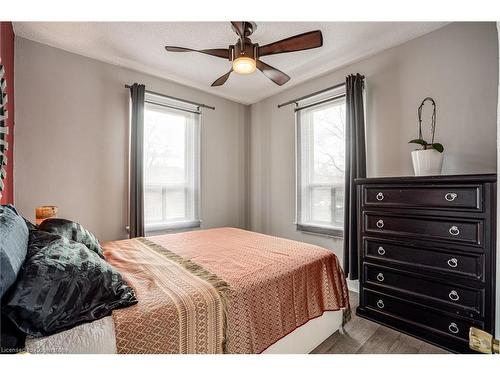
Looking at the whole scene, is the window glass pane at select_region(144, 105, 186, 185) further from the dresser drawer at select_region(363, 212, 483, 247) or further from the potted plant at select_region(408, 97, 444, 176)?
A: the potted plant at select_region(408, 97, 444, 176)

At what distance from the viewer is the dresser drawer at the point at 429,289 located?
1594 millimetres

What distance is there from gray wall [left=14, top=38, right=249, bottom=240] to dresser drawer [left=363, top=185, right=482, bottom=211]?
2774mm

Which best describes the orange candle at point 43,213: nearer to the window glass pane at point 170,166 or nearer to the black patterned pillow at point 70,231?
the black patterned pillow at point 70,231

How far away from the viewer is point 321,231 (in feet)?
10.2

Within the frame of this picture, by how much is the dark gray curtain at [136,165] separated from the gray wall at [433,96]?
200 centimetres

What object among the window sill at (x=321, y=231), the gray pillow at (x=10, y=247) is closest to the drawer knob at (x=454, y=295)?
the window sill at (x=321, y=231)

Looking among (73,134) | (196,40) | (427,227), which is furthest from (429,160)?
(73,134)

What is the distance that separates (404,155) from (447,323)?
1517mm

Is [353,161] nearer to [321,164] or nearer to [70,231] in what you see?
[321,164]

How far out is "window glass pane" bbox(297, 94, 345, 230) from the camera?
3.00 m

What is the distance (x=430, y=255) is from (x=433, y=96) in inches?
60.0

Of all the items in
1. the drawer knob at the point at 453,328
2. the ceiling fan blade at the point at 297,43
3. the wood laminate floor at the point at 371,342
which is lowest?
the wood laminate floor at the point at 371,342

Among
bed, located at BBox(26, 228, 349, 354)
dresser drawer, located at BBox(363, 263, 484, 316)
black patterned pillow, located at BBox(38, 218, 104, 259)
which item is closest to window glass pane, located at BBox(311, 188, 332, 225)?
dresser drawer, located at BBox(363, 263, 484, 316)
